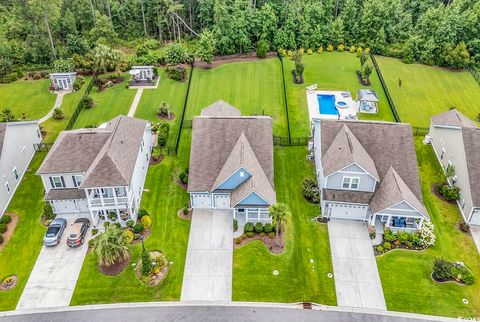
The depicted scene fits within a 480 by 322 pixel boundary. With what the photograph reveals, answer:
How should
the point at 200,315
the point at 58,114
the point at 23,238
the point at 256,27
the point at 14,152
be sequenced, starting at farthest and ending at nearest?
the point at 256,27 < the point at 58,114 < the point at 14,152 < the point at 23,238 < the point at 200,315

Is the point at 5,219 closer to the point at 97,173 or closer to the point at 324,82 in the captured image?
the point at 97,173

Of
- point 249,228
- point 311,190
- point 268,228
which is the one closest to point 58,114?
point 249,228

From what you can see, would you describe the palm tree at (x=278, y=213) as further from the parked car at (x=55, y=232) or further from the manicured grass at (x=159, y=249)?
the parked car at (x=55, y=232)

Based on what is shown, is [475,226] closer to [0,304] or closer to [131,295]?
[131,295]

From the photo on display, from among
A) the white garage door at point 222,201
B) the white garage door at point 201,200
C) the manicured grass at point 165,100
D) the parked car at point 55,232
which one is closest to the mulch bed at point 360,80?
the manicured grass at point 165,100

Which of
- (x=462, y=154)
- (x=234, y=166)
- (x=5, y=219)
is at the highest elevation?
(x=462, y=154)

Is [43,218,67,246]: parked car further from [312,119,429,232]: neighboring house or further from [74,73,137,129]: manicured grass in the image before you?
[312,119,429,232]: neighboring house

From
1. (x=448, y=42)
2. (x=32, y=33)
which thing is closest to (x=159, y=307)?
(x=32, y=33)
